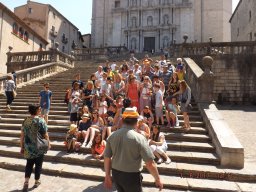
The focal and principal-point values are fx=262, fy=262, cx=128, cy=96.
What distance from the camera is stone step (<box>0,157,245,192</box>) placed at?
5.61 m

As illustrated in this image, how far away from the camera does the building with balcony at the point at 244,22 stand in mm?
27312

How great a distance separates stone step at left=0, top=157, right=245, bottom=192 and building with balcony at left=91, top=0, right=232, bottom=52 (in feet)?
111

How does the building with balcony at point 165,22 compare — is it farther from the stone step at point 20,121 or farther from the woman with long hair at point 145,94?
the woman with long hair at point 145,94

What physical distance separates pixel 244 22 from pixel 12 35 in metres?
27.1

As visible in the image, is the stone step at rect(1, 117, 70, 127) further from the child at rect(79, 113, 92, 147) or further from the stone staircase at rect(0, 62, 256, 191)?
the child at rect(79, 113, 92, 147)

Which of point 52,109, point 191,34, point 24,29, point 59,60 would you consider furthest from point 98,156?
point 191,34

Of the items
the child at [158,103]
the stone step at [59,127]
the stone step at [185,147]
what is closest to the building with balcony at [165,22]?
the stone step at [59,127]

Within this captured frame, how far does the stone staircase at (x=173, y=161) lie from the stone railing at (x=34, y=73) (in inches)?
204

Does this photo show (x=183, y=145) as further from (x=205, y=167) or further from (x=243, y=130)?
(x=243, y=130)

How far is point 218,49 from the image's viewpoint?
17.0 m

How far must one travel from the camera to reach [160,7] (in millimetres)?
40469

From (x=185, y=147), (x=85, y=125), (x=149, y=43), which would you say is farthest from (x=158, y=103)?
(x=149, y=43)

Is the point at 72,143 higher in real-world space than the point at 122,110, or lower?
lower

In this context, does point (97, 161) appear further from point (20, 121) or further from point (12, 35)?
point (12, 35)
